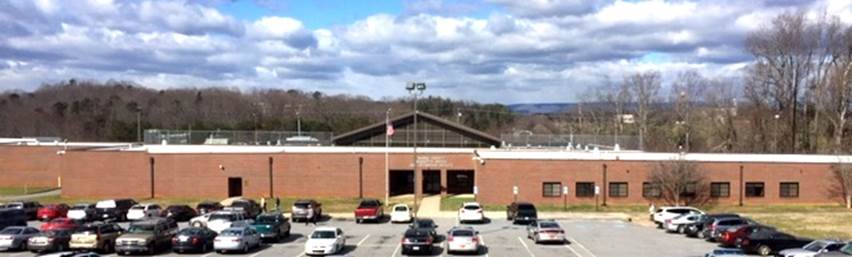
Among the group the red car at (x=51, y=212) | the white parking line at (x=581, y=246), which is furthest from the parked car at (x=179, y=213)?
the white parking line at (x=581, y=246)

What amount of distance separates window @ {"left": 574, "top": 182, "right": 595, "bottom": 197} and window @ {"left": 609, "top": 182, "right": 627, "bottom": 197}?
1.27 meters

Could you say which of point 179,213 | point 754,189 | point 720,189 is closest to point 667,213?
point 720,189

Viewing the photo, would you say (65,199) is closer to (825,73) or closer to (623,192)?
(623,192)

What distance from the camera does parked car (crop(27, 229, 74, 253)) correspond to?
112ft

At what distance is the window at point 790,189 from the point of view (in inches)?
2425

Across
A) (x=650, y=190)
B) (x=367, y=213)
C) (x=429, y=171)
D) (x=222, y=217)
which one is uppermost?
(x=429, y=171)

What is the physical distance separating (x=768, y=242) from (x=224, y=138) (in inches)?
2134

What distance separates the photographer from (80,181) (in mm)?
67688

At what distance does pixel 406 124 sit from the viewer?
77812 millimetres

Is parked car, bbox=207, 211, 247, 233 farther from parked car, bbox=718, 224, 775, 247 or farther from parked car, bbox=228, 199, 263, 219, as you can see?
parked car, bbox=718, 224, 775, 247

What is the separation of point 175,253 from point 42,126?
464 feet

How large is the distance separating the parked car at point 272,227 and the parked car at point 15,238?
30.5 feet

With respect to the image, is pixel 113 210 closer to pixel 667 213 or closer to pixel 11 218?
pixel 11 218

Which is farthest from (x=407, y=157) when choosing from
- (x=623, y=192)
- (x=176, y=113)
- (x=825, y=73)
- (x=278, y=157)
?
(x=176, y=113)
